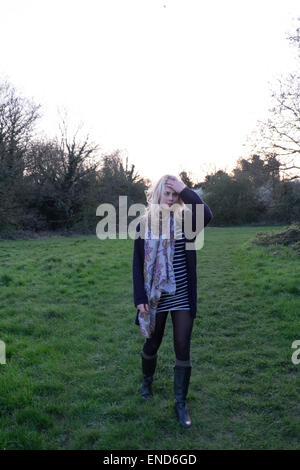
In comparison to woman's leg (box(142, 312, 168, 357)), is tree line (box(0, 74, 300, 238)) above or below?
above

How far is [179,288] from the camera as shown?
328 centimetres

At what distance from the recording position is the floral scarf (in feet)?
10.5

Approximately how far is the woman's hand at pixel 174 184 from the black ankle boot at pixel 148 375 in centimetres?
173

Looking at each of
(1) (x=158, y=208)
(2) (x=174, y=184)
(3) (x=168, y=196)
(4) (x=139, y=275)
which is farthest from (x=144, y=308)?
(2) (x=174, y=184)

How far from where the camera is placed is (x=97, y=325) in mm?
5574

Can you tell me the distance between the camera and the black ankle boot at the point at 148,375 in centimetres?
348

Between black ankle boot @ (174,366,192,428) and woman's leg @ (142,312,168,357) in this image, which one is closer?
black ankle boot @ (174,366,192,428)

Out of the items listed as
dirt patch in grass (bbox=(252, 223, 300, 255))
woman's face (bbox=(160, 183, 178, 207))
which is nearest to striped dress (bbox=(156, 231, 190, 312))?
woman's face (bbox=(160, 183, 178, 207))

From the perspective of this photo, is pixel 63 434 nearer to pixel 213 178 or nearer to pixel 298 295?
pixel 298 295

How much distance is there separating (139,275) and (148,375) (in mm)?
1080

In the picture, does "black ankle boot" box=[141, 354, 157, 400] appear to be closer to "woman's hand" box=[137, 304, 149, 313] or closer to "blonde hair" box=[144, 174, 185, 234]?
"woman's hand" box=[137, 304, 149, 313]

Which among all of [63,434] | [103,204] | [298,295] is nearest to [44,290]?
[63,434]

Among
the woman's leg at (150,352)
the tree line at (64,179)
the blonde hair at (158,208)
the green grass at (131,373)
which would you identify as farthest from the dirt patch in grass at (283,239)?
the woman's leg at (150,352)

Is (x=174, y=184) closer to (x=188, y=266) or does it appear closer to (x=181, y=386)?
(x=188, y=266)
